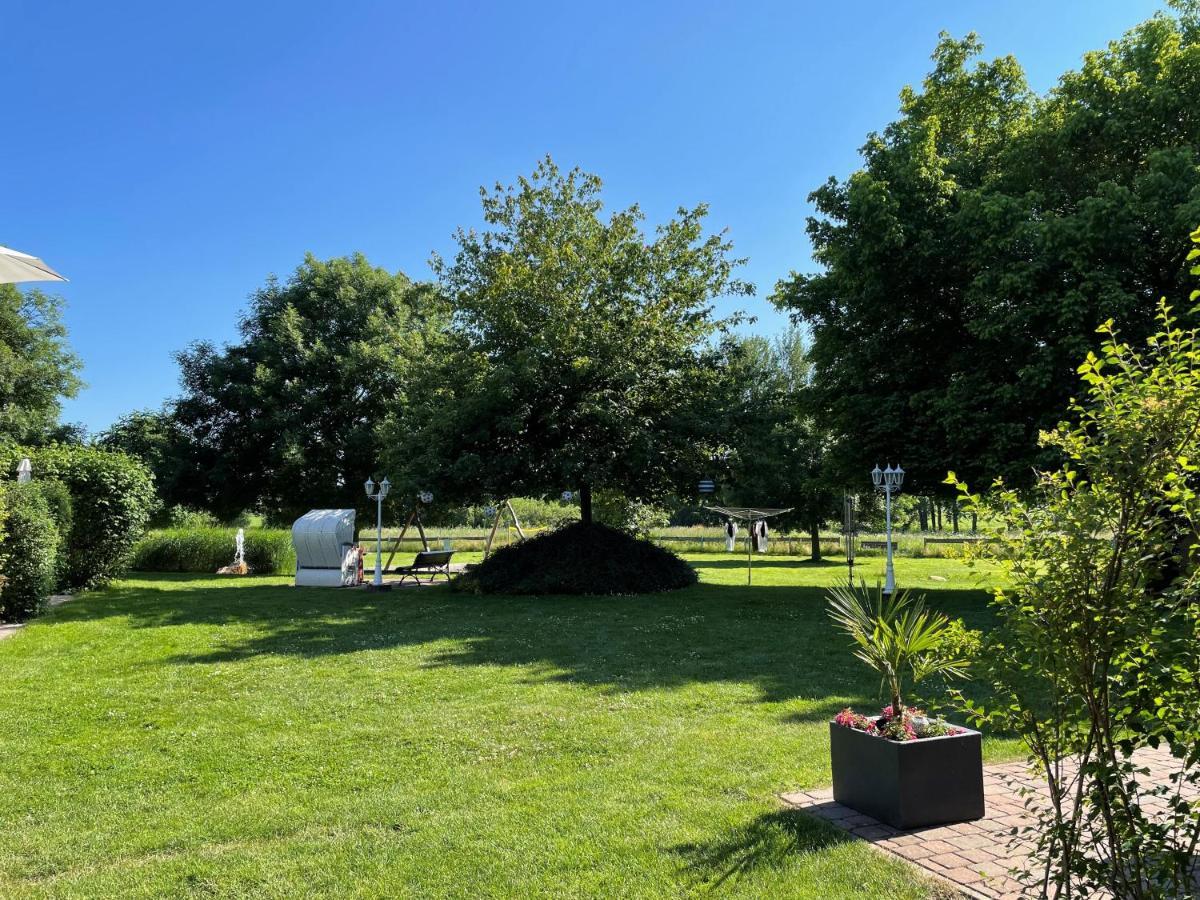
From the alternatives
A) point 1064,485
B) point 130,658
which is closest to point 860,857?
point 1064,485

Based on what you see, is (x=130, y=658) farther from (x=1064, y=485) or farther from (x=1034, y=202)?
(x=1034, y=202)

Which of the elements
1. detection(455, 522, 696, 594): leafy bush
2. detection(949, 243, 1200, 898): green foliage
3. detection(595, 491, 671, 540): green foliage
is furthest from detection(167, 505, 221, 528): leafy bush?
detection(949, 243, 1200, 898): green foliage

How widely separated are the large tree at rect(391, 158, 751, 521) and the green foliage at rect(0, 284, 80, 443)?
19892 mm

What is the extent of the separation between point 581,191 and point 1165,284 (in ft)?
43.4

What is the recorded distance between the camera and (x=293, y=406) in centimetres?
2717

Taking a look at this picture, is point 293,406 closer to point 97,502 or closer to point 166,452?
point 166,452

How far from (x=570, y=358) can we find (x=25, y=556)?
35.8 ft

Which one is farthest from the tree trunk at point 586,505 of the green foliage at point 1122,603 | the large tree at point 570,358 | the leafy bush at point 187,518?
the leafy bush at point 187,518

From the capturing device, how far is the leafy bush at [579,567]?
17.4 metres

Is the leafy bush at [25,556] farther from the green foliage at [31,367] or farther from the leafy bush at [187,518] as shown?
the green foliage at [31,367]

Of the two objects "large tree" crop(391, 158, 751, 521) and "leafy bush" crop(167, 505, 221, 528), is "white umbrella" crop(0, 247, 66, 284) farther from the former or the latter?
"leafy bush" crop(167, 505, 221, 528)

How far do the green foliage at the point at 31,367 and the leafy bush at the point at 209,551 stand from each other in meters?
9.41

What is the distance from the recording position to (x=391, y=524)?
31.0 m

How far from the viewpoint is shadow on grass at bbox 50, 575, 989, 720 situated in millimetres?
8383
